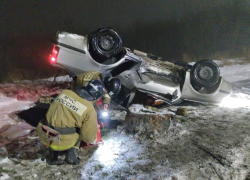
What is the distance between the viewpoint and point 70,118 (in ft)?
9.29

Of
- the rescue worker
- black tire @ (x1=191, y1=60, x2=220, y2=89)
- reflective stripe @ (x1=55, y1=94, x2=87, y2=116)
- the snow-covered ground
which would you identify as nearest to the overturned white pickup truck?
Result: black tire @ (x1=191, y1=60, x2=220, y2=89)

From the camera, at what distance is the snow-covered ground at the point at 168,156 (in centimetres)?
284

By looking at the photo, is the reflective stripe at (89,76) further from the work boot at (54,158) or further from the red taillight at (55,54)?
the red taillight at (55,54)

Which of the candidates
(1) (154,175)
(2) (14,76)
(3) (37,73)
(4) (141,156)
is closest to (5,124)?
(4) (141,156)

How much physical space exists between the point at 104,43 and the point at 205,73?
2555 mm

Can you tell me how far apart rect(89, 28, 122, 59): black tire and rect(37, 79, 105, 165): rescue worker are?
83.9 inches

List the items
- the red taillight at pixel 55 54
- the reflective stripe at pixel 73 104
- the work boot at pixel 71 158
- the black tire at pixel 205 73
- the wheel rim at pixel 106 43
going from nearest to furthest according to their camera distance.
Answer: the reflective stripe at pixel 73 104 < the work boot at pixel 71 158 < the red taillight at pixel 55 54 < the wheel rim at pixel 106 43 < the black tire at pixel 205 73

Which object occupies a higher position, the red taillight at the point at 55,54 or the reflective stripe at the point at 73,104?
the red taillight at the point at 55,54

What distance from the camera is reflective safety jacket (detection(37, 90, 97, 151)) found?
2815mm

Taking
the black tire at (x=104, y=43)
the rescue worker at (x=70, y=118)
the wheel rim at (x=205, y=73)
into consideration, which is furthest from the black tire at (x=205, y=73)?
the rescue worker at (x=70, y=118)

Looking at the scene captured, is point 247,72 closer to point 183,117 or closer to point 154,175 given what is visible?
point 183,117

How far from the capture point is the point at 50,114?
9.46 ft

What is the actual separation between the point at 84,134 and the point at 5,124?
251 centimetres

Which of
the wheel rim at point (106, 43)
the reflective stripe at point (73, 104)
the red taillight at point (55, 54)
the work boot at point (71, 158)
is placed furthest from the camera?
the wheel rim at point (106, 43)
